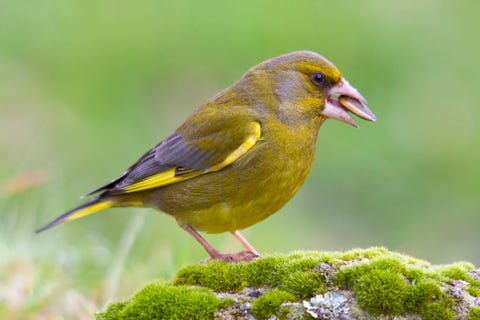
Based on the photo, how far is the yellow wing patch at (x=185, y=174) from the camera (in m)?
6.33

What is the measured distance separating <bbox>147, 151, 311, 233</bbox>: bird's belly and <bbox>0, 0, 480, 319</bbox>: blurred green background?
1.57 metres

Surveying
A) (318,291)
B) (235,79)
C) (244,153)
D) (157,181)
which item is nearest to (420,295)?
(318,291)

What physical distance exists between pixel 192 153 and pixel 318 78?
102cm

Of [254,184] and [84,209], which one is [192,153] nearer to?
[254,184]

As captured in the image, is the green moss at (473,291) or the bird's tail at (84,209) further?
the bird's tail at (84,209)

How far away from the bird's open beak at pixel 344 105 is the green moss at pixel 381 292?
1889 mm

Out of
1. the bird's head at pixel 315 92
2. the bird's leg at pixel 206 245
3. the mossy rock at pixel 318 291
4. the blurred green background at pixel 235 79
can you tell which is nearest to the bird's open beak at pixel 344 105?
the bird's head at pixel 315 92

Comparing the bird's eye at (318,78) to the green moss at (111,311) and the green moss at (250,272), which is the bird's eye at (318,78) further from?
the green moss at (111,311)

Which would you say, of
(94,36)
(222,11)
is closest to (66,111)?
(94,36)

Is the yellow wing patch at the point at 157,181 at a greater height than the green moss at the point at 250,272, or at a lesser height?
greater

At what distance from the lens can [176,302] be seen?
5012 mm

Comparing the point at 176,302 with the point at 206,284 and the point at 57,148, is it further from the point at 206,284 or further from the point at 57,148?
the point at 57,148

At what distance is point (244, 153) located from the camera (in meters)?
6.28

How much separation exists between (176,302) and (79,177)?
6.04 m
